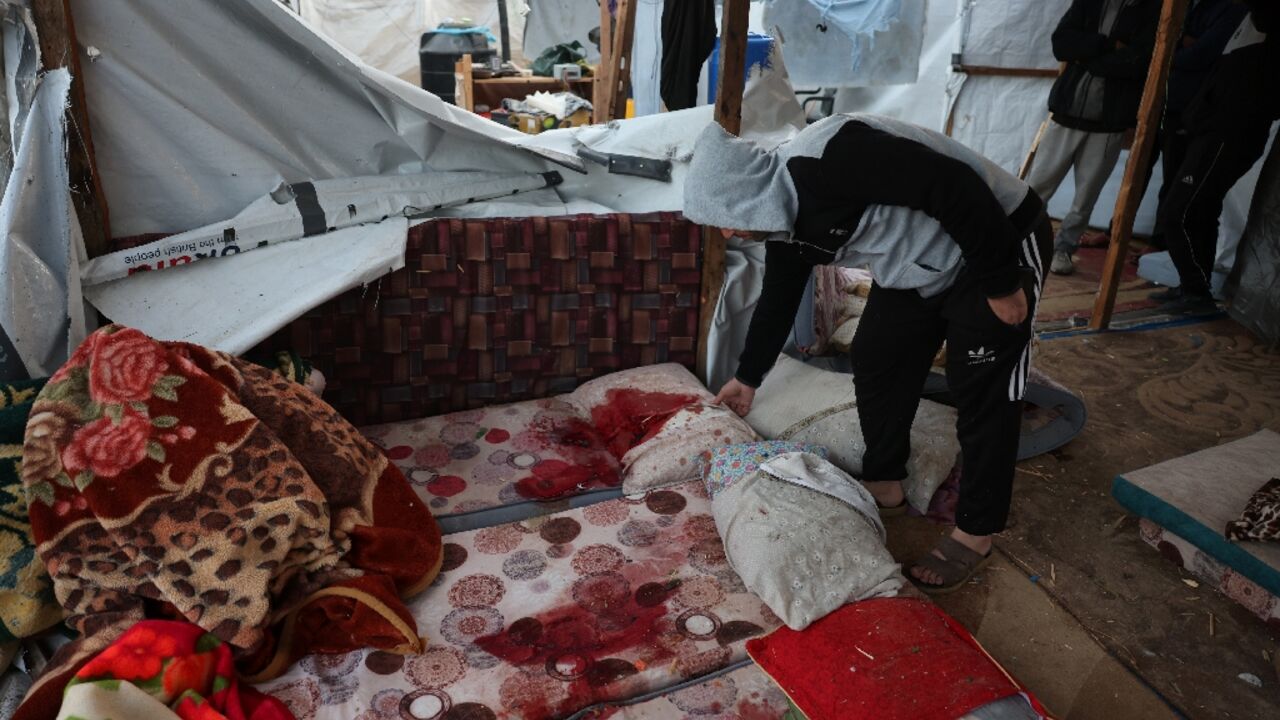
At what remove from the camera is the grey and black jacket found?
1.57 meters

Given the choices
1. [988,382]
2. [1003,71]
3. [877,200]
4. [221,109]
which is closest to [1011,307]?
[988,382]

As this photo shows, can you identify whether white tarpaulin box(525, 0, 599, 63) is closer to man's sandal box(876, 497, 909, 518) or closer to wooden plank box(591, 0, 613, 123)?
wooden plank box(591, 0, 613, 123)

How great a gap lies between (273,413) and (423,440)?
23.5 inches

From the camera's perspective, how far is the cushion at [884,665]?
1387mm

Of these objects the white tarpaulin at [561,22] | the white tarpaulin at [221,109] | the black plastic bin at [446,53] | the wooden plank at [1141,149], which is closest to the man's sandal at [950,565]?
the white tarpaulin at [221,109]

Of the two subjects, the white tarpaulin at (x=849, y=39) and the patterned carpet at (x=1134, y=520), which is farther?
the white tarpaulin at (x=849, y=39)

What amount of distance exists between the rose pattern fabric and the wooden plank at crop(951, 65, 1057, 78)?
5.43 metres

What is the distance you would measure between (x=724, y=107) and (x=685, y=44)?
1.61 metres

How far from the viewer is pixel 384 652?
5.13 feet

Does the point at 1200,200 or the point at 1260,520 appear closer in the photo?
the point at 1260,520

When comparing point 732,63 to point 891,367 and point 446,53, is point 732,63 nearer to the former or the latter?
point 891,367

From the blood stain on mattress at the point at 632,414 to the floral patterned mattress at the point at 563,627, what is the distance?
0.89 feet

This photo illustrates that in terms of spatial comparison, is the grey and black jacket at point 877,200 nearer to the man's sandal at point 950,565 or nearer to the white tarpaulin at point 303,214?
the man's sandal at point 950,565

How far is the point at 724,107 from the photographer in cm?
249
